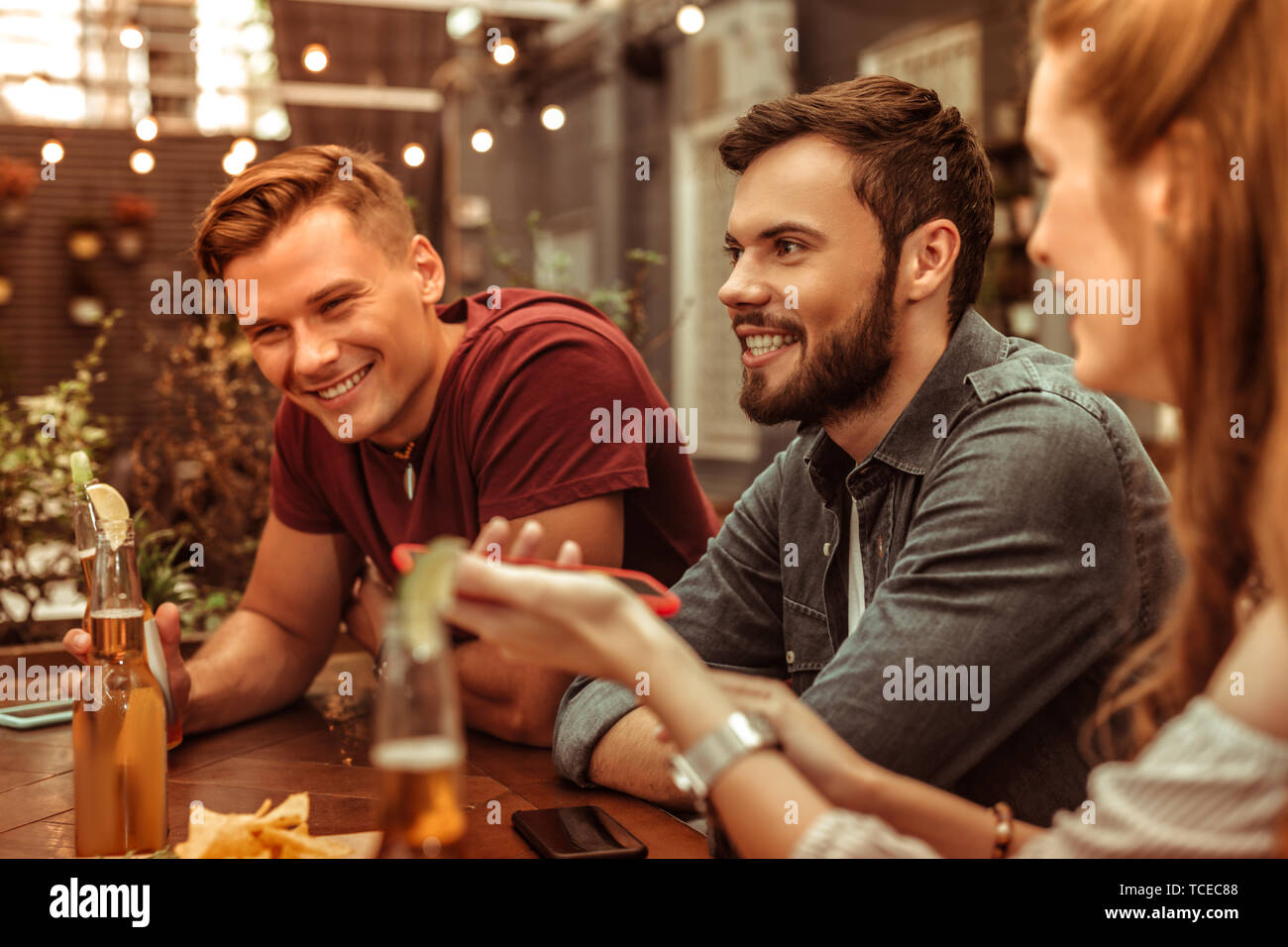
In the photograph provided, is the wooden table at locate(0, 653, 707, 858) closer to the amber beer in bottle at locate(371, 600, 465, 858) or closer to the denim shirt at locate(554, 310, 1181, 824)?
the denim shirt at locate(554, 310, 1181, 824)

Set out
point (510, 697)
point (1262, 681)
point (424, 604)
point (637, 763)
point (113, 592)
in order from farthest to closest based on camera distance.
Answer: point (510, 697)
point (637, 763)
point (113, 592)
point (1262, 681)
point (424, 604)

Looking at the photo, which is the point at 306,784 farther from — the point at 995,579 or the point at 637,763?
the point at 995,579

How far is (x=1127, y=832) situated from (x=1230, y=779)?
0.08m

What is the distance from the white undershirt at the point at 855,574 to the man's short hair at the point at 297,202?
0.98m

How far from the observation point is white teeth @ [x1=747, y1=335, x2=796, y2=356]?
5.17 feet

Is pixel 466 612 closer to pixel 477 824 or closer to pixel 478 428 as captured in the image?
pixel 477 824

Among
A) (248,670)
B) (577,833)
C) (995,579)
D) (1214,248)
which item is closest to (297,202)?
(248,670)

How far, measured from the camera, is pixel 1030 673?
1.28m

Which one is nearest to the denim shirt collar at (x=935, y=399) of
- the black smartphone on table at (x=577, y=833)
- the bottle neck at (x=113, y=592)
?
the black smartphone on table at (x=577, y=833)

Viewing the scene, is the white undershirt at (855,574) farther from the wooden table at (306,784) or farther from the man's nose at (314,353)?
the man's nose at (314,353)

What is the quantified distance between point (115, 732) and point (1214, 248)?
3.66 feet

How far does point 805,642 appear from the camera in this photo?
1659 millimetres

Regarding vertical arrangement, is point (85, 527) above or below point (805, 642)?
above

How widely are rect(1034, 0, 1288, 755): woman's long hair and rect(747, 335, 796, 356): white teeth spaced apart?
2.04 feet
